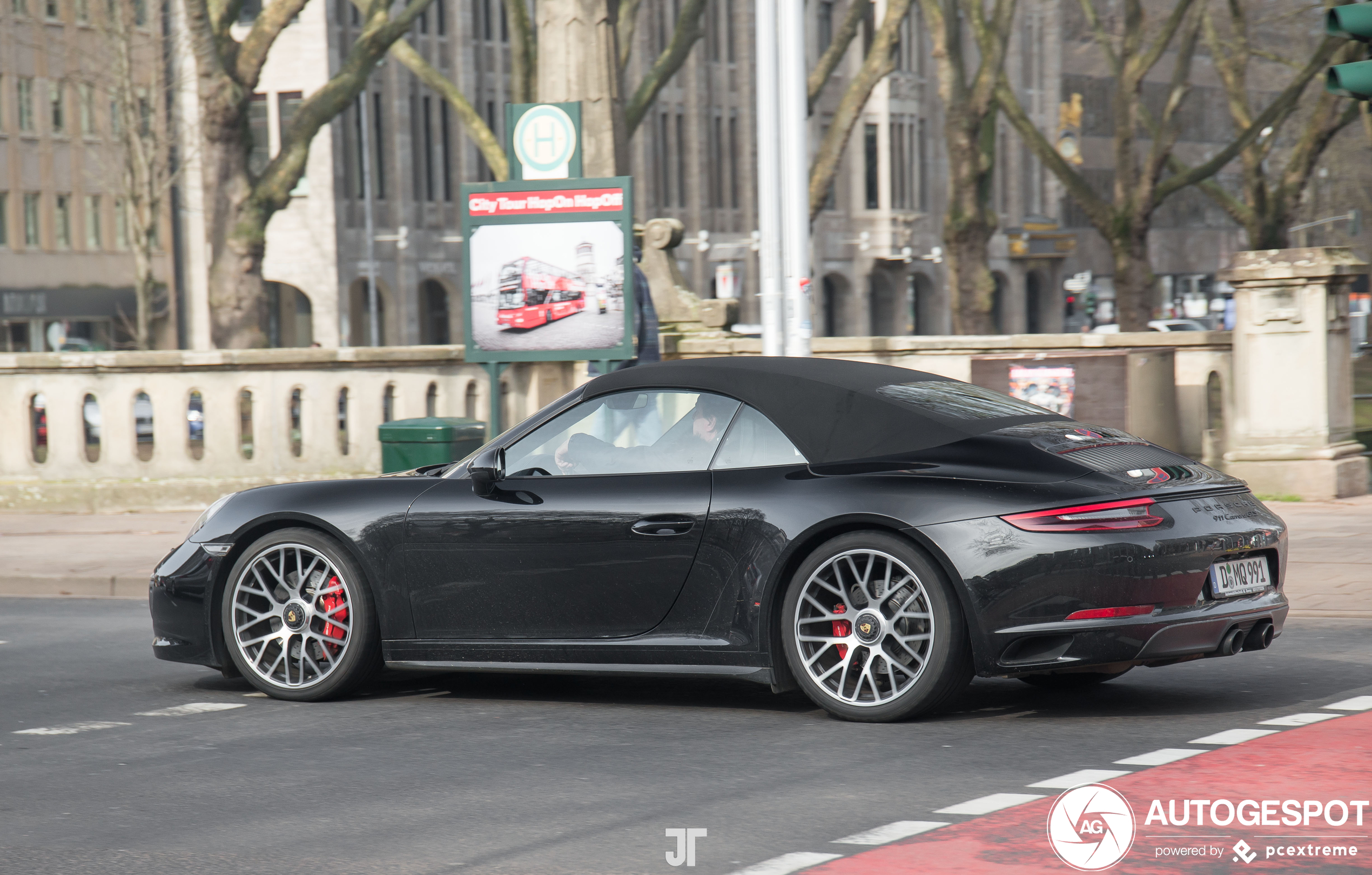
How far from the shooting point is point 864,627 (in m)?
6.58

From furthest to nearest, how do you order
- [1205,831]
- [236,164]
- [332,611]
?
1. [236,164]
2. [332,611]
3. [1205,831]

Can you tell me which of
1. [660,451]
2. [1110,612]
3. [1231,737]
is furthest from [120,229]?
[1231,737]

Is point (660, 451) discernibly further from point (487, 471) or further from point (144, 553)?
point (144, 553)

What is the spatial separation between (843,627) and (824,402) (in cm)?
90

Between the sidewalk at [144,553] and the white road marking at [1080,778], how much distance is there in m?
4.49

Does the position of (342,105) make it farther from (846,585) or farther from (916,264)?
(916,264)

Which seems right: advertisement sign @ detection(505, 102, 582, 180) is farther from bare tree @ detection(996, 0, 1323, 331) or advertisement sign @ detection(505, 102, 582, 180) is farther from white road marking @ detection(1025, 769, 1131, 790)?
bare tree @ detection(996, 0, 1323, 331)

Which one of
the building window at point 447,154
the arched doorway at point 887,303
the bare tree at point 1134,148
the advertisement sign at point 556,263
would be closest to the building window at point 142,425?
the advertisement sign at point 556,263

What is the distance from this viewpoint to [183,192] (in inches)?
2216

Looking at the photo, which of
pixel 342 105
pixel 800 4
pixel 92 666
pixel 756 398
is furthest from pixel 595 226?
pixel 342 105

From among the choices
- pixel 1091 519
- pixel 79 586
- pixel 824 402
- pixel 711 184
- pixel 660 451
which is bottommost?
pixel 79 586

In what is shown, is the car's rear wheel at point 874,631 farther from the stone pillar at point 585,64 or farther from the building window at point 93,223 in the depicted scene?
the building window at point 93,223

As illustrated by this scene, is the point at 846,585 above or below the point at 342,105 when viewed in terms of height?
below

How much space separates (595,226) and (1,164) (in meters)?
45.6
